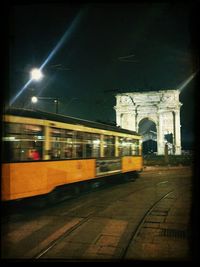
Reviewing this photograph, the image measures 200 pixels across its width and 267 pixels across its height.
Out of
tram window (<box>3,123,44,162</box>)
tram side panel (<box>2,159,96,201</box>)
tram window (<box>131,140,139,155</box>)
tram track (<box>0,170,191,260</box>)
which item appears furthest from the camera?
tram window (<box>131,140,139,155</box>)

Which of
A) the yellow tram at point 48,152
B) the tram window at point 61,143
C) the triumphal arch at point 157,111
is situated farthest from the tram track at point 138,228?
the triumphal arch at point 157,111

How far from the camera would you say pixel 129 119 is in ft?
175

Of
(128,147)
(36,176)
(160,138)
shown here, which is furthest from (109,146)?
(160,138)

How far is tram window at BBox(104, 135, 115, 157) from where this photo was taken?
14.7 meters

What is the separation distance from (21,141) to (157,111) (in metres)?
44.1

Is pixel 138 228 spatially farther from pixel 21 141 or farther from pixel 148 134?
pixel 148 134

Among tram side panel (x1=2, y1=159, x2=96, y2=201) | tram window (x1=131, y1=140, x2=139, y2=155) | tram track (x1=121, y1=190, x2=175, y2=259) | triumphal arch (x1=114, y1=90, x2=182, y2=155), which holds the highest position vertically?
triumphal arch (x1=114, y1=90, x2=182, y2=155)

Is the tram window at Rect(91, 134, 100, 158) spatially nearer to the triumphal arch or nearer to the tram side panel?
the tram side panel

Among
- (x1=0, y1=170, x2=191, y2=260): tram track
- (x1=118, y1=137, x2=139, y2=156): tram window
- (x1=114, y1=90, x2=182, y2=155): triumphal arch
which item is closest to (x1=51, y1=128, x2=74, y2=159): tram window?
(x1=0, y1=170, x2=191, y2=260): tram track

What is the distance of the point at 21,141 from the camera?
921cm

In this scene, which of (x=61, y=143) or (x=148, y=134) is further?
(x=148, y=134)

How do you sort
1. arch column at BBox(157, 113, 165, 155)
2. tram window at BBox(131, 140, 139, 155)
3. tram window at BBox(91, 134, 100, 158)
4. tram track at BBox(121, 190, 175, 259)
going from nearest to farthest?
tram track at BBox(121, 190, 175, 259)
tram window at BBox(91, 134, 100, 158)
tram window at BBox(131, 140, 139, 155)
arch column at BBox(157, 113, 165, 155)

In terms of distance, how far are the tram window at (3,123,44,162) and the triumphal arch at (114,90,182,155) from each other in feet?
133
